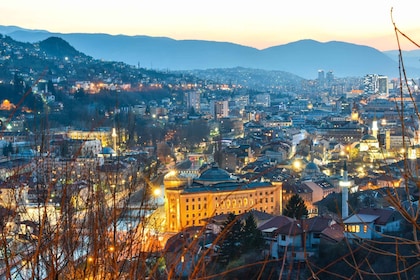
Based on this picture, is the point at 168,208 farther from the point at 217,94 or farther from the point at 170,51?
the point at 170,51

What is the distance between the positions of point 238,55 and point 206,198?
10397 centimetres

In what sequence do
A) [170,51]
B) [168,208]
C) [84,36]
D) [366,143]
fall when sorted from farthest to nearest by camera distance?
1. [170,51]
2. [84,36]
3. [366,143]
4. [168,208]

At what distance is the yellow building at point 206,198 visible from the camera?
30.1ft

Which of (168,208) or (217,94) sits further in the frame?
(217,94)

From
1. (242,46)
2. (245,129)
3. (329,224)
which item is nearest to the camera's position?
(329,224)

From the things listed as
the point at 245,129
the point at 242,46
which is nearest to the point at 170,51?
the point at 242,46

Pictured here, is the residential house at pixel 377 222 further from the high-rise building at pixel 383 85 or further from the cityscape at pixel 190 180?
the high-rise building at pixel 383 85

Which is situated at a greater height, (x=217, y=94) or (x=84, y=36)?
(x=84, y=36)

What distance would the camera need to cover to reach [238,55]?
11206cm

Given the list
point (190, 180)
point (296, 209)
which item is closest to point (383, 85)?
point (190, 180)

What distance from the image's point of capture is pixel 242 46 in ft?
376

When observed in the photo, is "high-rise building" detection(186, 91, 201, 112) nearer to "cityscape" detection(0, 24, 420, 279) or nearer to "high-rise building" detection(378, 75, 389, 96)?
"cityscape" detection(0, 24, 420, 279)

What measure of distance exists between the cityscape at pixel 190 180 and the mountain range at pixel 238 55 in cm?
4743

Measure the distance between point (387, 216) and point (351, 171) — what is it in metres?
7.15
